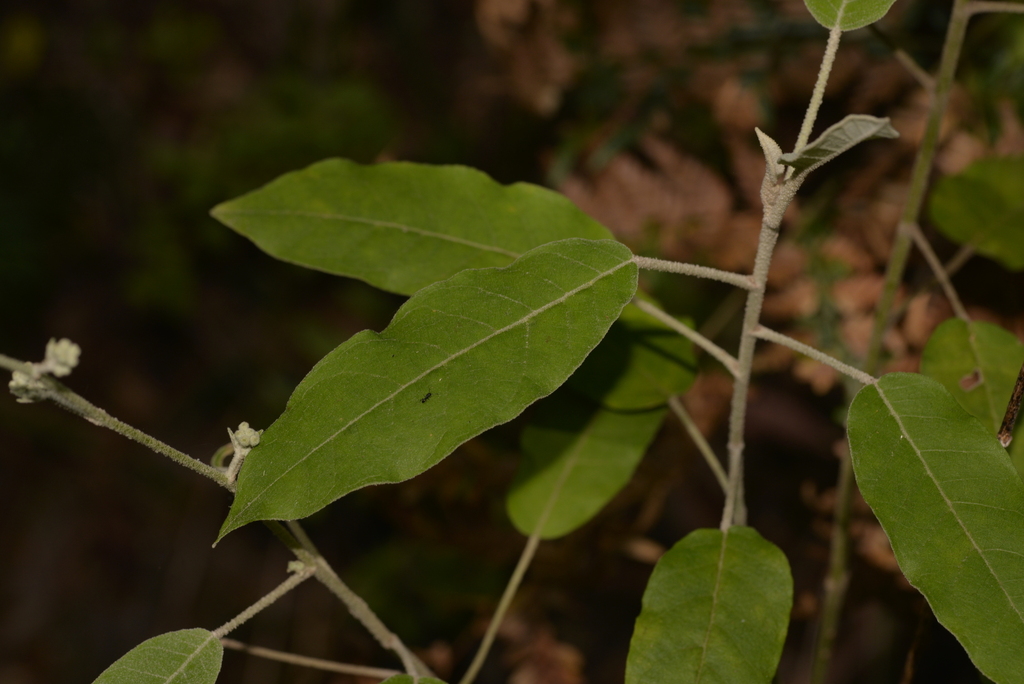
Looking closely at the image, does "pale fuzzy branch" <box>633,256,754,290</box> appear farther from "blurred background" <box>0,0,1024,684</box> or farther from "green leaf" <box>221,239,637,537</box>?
"blurred background" <box>0,0,1024,684</box>

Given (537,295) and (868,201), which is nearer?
(537,295)

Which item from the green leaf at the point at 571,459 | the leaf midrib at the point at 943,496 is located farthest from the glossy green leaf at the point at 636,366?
the leaf midrib at the point at 943,496

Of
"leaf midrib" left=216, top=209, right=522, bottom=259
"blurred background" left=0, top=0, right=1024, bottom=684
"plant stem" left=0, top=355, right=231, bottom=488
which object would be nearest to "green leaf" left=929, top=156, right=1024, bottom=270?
"blurred background" left=0, top=0, right=1024, bottom=684

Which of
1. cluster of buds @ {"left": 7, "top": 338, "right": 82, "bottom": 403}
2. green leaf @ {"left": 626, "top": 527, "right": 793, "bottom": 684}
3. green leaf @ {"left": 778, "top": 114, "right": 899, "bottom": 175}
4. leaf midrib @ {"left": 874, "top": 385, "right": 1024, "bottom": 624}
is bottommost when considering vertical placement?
green leaf @ {"left": 626, "top": 527, "right": 793, "bottom": 684}

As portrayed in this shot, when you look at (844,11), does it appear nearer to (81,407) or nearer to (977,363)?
(977,363)

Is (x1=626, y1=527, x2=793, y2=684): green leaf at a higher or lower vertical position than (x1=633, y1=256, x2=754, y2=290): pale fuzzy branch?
lower

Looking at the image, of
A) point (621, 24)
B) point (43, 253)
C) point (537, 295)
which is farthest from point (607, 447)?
point (43, 253)

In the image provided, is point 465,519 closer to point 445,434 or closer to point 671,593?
point 671,593
